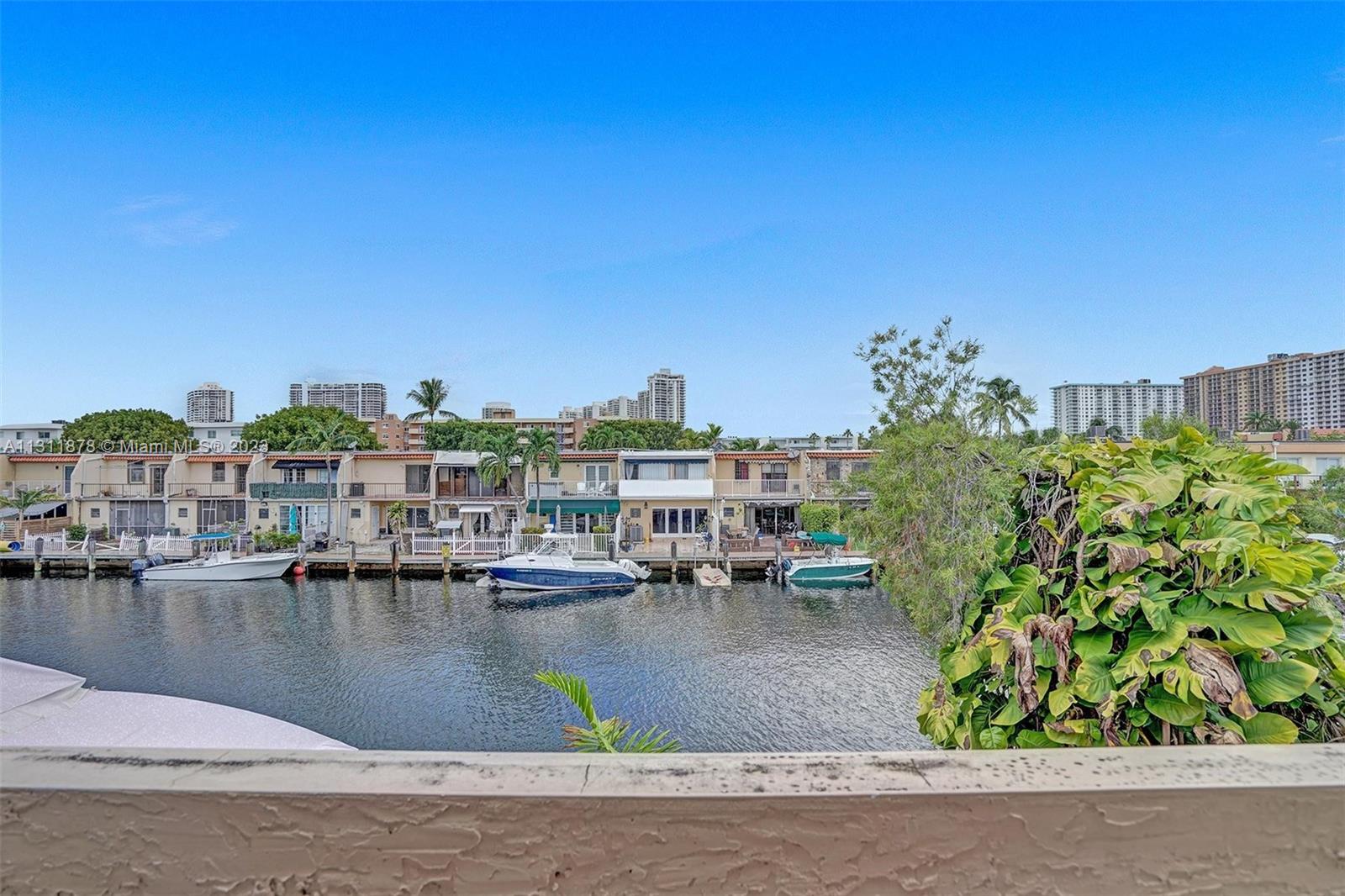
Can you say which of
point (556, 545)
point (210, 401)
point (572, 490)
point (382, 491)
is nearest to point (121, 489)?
point (382, 491)

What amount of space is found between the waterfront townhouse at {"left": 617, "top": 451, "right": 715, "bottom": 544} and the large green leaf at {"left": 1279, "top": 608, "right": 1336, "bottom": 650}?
3092cm

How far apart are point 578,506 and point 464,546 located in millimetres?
6328

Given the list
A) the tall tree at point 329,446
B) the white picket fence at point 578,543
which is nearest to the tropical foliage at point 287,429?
the tall tree at point 329,446

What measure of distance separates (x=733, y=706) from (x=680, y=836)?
13.9 meters

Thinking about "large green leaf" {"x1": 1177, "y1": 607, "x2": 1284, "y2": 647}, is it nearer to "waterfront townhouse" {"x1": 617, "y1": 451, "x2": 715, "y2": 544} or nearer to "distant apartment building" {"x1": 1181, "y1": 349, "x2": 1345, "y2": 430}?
"waterfront townhouse" {"x1": 617, "y1": 451, "x2": 715, "y2": 544}

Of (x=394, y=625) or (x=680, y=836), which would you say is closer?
(x=680, y=836)

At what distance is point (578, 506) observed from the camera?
112 ft

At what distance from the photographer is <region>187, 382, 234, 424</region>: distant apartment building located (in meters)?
143

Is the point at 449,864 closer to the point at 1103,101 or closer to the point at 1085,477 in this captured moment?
the point at 1085,477

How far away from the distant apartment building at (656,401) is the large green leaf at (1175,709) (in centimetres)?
15145

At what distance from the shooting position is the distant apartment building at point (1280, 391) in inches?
2269

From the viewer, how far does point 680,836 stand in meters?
1.17

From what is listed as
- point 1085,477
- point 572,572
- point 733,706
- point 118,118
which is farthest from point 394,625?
point 1085,477

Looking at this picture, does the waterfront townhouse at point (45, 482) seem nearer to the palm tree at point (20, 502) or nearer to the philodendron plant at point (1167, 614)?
the palm tree at point (20, 502)
